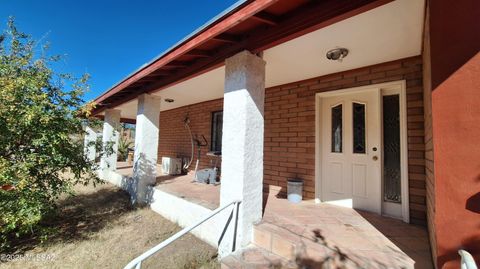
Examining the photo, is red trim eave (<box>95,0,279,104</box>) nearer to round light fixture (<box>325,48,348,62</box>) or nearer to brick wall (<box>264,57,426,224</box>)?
round light fixture (<box>325,48,348,62</box>)

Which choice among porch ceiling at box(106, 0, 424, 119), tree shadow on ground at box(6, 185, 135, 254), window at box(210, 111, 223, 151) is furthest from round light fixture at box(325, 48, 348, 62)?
tree shadow on ground at box(6, 185, 135, 254)

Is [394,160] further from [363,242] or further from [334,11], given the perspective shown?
[334,11]

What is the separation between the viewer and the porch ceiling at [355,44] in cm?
230

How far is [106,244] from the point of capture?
3441 mm

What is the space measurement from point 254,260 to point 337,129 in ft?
9.22

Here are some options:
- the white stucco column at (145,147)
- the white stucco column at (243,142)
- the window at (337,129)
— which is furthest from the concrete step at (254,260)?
the white stucco column at (145,147)

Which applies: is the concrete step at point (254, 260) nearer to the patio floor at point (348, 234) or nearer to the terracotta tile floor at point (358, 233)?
the patio floor at point (348, 234)

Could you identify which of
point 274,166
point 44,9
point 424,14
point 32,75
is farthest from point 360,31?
point 44,9

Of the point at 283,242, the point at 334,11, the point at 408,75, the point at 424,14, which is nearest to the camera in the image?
the point at 334,11

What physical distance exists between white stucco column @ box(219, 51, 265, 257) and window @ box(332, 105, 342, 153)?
6.39 feet

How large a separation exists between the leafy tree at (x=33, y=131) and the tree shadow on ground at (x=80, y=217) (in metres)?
0.23

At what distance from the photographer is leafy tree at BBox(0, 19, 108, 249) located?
3.17 metres

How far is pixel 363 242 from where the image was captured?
2521 mm

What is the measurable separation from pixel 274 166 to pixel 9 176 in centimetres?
436
